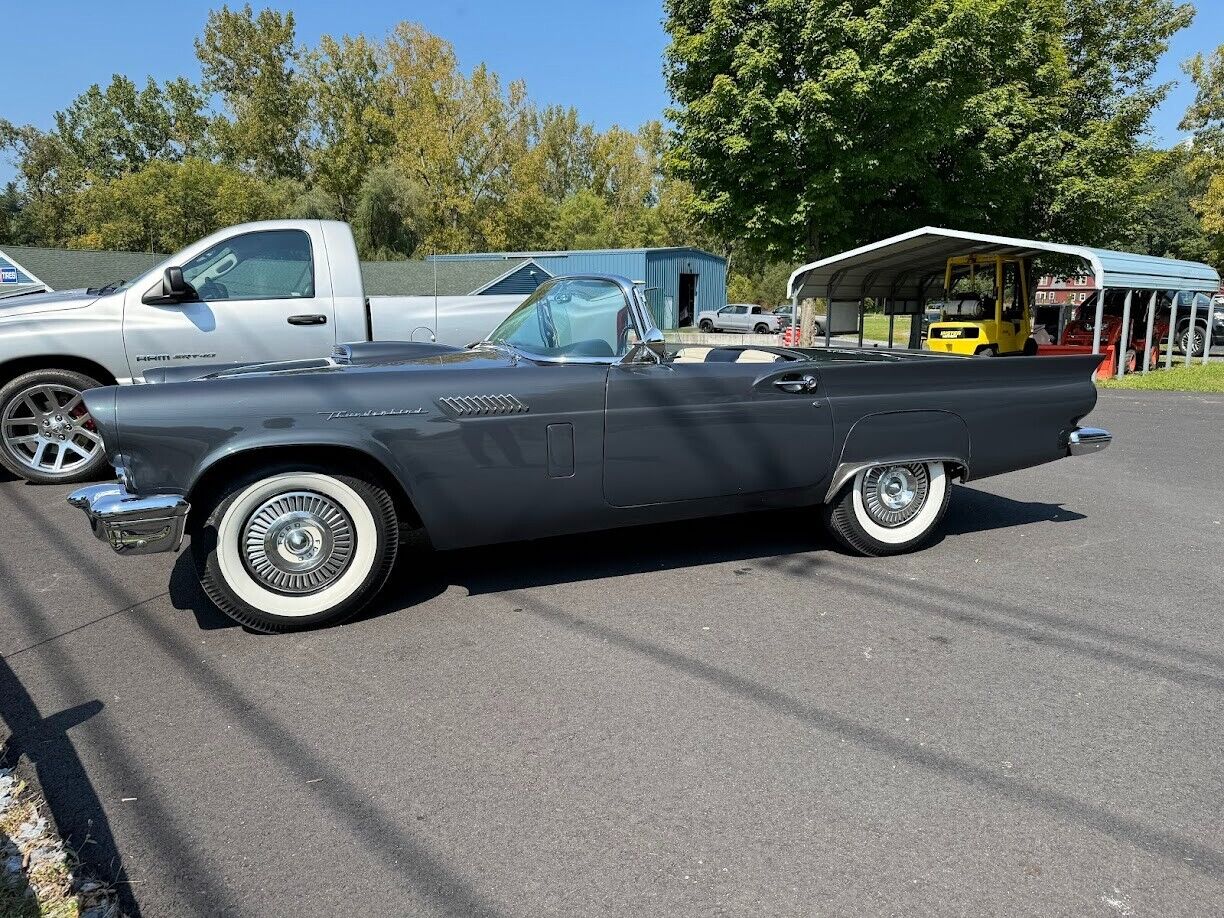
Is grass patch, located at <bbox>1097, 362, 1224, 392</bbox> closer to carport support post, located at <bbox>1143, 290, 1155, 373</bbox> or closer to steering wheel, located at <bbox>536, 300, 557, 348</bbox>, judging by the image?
carport support post, located at <bbox>1143, 290, 1155, 373</bbox>

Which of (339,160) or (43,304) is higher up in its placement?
(339,160)

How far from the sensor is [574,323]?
14.6 ft

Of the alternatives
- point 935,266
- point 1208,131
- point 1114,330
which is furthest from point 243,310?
point 1208,131

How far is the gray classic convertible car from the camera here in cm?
352

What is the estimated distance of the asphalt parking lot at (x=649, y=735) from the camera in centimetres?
219

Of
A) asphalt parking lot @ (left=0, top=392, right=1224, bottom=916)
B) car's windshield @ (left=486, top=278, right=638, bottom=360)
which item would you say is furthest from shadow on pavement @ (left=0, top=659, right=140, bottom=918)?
car's windshield @ (left=486, top=278, right=638, bottom=360)

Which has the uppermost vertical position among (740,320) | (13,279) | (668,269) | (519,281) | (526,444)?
(668,269)

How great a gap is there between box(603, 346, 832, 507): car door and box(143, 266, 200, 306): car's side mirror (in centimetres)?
415

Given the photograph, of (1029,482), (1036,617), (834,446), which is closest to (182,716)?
(834,446)

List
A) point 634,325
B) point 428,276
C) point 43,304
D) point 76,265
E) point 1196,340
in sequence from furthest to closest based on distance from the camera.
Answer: point 1196,340, point 76,265, point 428,276, point 43,304, point 634,325

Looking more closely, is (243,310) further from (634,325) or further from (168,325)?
(634,325)

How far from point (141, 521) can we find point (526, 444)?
161 cm

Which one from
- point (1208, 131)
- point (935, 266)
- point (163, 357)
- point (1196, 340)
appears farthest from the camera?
point (1208, 131)

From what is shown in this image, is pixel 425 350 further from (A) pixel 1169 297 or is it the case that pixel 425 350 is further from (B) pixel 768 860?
(A) pixel 1169 297
